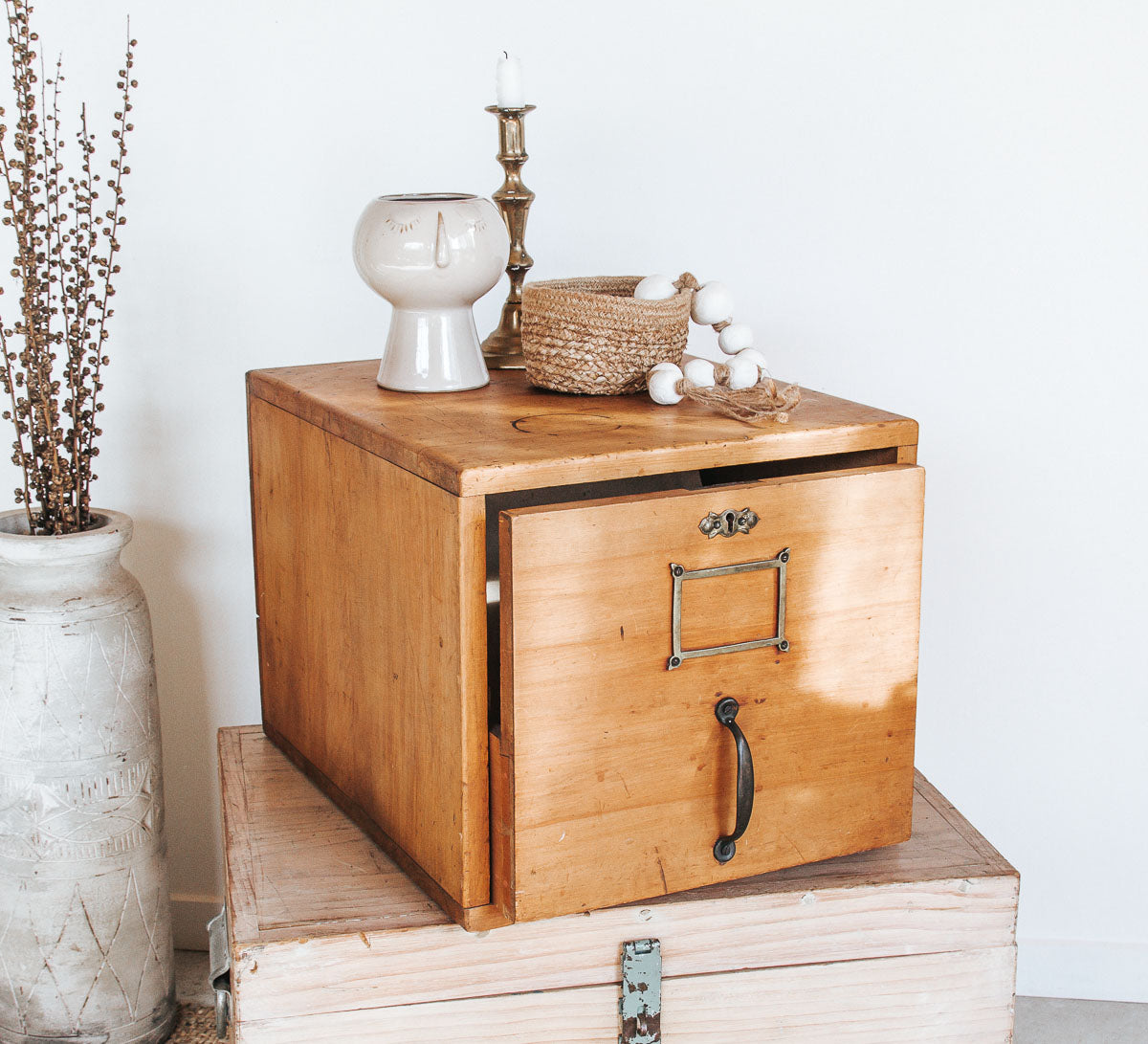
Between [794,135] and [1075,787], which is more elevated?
[794,135]

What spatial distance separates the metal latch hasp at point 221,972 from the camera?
1.09 m

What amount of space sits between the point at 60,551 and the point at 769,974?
0.74 m

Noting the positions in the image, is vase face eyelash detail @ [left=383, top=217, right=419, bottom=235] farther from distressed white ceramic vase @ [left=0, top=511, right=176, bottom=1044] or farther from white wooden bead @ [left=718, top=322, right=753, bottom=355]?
distressed white ceramic vase @ [left=0, top=511, right=176, bottom=1044]

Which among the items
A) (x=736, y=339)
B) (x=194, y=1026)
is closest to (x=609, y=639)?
(x=736, y=339)

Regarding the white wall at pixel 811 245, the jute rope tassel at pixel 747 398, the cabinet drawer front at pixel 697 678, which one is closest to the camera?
the cabinet drawer front at pixel 697 678

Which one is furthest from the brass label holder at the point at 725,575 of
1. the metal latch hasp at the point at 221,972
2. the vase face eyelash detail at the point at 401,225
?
the metal latch hasp at the point at 221,972

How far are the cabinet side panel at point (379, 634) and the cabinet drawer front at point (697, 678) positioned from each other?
1.2 inches

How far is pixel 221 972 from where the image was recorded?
1.10 m

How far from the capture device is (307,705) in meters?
1.10

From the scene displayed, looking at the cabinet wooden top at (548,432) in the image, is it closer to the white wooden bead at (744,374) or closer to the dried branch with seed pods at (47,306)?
the white wooden bead at (744,374)

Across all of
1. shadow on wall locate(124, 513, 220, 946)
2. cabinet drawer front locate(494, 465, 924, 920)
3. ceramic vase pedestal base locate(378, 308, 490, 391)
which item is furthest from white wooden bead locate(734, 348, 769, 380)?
shadow on wall locate(124, 513, 220, 946)

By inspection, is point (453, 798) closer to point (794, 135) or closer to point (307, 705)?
point (307, 705)

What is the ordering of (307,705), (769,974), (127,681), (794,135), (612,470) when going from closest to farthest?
(612,470) < (769,974) < (307,705) < (127,681) < (794,135)

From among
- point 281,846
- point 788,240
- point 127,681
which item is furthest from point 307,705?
point 788,240
